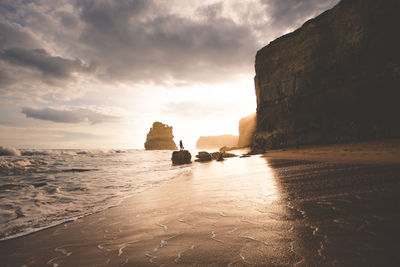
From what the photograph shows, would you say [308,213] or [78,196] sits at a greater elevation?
[308,213]

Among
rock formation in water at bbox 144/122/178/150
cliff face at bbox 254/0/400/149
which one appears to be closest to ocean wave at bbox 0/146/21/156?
cliff face at bbox 254/0/400/149

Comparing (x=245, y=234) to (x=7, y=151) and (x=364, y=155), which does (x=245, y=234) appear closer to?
(x=364, y=155)

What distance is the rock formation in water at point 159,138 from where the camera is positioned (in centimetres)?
10762

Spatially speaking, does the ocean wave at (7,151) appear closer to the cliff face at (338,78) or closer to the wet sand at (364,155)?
the cliff face at (338,78)

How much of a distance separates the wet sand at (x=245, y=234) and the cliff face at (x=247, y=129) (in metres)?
Answer: 41.1

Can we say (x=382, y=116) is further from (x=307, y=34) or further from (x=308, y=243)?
(x=308, y=243)

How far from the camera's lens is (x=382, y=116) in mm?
13461

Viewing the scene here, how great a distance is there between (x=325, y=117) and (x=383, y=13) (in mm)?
8279

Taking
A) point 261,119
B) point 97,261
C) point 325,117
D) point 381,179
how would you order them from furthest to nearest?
point 261,119
point 325,117
point 381,179
point 97,261

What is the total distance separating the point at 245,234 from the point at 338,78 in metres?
19.8

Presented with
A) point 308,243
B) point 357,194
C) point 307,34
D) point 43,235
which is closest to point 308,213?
point 308,243

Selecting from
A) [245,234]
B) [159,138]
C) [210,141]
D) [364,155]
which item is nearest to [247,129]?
[364,155]

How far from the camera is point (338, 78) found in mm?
16562

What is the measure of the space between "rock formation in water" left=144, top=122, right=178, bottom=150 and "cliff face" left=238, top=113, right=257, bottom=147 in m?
67.4
